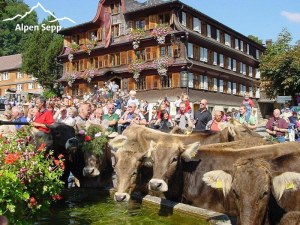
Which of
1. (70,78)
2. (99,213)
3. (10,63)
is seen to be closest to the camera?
(99,213)

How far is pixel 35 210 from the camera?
17.7 feet

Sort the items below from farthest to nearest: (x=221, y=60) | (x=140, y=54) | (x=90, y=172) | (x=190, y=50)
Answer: (x=221, y=60)
(x=140, y=54)
(x=190, y=50)
(x=90, y=172)

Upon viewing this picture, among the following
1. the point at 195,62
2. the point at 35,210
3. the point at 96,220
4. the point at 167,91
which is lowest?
the point at 96,220

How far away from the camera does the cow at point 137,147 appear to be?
7188mm

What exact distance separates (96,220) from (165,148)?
1.69 meters

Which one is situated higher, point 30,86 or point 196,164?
point 30,86

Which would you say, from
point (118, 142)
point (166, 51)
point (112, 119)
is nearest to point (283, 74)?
point (166, 51)

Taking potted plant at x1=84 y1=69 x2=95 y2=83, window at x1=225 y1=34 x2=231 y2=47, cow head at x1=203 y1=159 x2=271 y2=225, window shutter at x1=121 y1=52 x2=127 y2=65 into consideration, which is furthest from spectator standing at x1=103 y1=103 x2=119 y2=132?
window at x1=225 y1=34 x2=231 y2=47

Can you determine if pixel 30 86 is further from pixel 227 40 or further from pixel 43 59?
pixel 227 40

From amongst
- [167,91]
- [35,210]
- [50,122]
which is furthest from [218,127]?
[167,91]

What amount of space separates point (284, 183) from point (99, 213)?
351 centimetres

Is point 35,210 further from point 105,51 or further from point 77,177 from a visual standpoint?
point 105,51

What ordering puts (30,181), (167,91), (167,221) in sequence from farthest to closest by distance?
(167,91)
(167,221)
(30,181)

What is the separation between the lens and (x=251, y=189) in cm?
484
